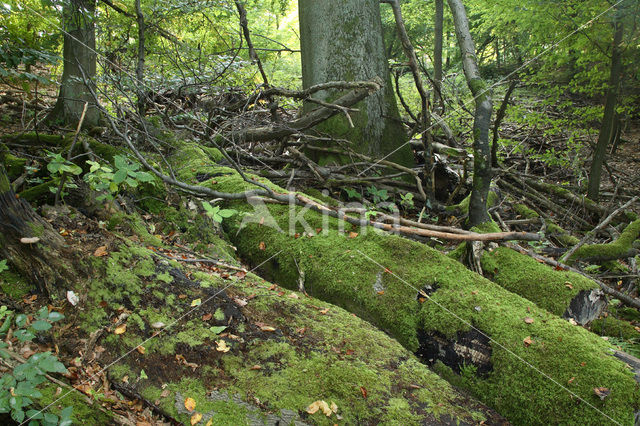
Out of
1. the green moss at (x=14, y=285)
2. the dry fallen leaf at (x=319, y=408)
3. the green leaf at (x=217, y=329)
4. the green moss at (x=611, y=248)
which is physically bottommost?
the green moss at (x=611, y=248)

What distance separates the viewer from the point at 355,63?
18.6 ft

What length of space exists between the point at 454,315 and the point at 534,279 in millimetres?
1155

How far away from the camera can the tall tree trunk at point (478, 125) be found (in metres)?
3.91

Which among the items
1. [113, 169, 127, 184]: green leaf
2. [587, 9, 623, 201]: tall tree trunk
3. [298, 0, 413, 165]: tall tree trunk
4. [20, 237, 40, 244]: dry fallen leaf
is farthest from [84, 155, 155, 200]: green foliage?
[587, 9, 623, 201]: tall tree trunk

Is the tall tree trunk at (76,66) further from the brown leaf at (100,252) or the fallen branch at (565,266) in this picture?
the fallen branch at (565,266)

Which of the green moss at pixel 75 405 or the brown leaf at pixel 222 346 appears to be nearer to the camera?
the green moss at pixel 75 405

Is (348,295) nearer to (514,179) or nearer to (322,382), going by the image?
(322,382)

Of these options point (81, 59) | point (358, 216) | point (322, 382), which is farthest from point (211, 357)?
point (81, 59)

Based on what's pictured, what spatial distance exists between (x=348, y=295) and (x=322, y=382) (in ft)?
3.24

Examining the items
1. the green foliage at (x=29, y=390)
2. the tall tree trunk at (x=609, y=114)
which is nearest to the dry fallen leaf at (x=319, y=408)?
the green foliage at (x=29, y=390)

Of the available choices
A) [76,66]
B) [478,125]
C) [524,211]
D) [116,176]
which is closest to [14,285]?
[116,176]

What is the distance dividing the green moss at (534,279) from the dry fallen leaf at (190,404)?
265cm

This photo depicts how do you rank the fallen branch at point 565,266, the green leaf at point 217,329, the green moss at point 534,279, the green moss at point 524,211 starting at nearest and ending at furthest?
1. the green leaf at point 217,329
2. the green moss at point 534,279
3. the fallen branch at point 565,266
4. the green moss at point 524,211

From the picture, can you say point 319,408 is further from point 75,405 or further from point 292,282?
point 292,282
